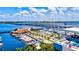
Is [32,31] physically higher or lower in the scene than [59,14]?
lower
